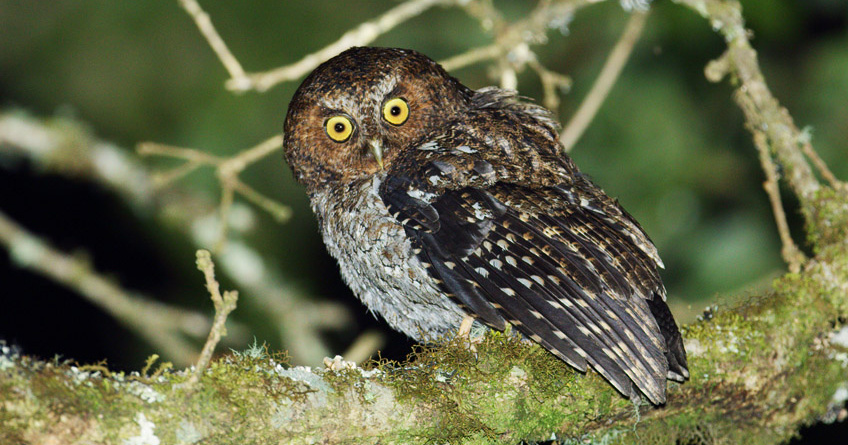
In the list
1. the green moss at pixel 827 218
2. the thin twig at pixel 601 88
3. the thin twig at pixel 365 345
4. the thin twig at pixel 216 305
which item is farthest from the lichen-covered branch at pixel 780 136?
the thin twig at pixel 216 305

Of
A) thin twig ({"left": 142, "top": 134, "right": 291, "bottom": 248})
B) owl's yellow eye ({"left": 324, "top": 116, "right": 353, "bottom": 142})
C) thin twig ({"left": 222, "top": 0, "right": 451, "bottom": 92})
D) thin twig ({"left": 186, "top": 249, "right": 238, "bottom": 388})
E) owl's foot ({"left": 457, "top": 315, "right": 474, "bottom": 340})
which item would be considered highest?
thin twig ({"left": 222, "top": 0, "right": 451, "bottom": 92})

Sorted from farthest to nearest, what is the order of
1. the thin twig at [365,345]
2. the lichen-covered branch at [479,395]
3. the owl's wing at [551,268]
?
the thin twig at [365,345]
the owl's wing at [551,268]
the lichen-covered branch at [479,395]

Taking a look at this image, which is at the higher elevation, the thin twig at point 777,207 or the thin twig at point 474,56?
the thin twig at point 474,56

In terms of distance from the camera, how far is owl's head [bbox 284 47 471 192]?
142 inches

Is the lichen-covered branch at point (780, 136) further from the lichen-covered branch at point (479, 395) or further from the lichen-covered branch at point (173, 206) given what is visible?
the lichen-covered branch at point (173, 206)

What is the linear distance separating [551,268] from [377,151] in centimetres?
105

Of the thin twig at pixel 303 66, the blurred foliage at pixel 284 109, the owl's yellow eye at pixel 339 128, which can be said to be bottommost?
the owl's yellow eye at pixel 339 128

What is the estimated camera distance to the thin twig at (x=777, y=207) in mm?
3695

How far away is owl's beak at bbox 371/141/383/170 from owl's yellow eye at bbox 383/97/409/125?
0.18m

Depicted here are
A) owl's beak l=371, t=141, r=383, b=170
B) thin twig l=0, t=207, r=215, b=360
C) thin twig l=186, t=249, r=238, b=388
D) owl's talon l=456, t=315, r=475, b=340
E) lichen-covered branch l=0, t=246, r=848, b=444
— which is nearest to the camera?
thin twig l=186, t=249, r=238, b=388

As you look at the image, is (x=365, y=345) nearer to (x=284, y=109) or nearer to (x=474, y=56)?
(x=474, y=56)

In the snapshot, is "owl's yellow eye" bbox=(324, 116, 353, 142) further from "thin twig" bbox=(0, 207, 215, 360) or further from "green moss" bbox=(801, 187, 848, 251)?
"green moss" bbox=(801, 187, 848, 251)

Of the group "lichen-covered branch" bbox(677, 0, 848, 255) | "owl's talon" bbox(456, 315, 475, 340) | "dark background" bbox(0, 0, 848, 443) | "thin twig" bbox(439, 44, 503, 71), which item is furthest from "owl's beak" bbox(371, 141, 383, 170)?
"dark background" bbox(0, 0, 848, 443)

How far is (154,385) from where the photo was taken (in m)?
2.22
